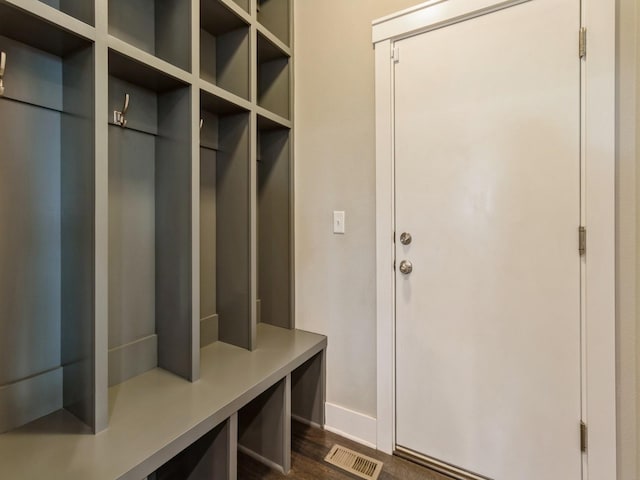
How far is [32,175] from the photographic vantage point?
1.07 metres

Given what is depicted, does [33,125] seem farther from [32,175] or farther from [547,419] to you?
[547,419]

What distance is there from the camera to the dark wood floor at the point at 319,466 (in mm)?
1472

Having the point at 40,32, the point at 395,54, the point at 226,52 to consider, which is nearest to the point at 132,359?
the point at 40,32

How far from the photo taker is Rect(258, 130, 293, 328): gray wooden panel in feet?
6.27

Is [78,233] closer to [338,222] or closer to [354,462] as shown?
[338,222]

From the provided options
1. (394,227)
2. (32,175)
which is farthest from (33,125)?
(394,227)

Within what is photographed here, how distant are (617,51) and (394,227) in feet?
3.43

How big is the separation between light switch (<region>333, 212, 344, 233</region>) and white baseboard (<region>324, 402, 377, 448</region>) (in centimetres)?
100

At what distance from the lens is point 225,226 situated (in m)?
1.70

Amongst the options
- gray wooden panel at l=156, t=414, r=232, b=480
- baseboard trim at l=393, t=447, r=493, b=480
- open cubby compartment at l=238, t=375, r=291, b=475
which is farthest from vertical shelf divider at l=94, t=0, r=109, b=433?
baseboard trim at l=393, t=447, r=493, b=480

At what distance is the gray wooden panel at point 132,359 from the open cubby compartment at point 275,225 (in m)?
0.72

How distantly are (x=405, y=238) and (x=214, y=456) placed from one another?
4.07 feet

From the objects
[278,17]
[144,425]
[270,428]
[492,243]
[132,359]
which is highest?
[278,17]

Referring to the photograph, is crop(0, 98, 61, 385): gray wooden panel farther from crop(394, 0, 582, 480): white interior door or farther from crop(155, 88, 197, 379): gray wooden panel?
crop(394, 0, 582, 480): white interior door
